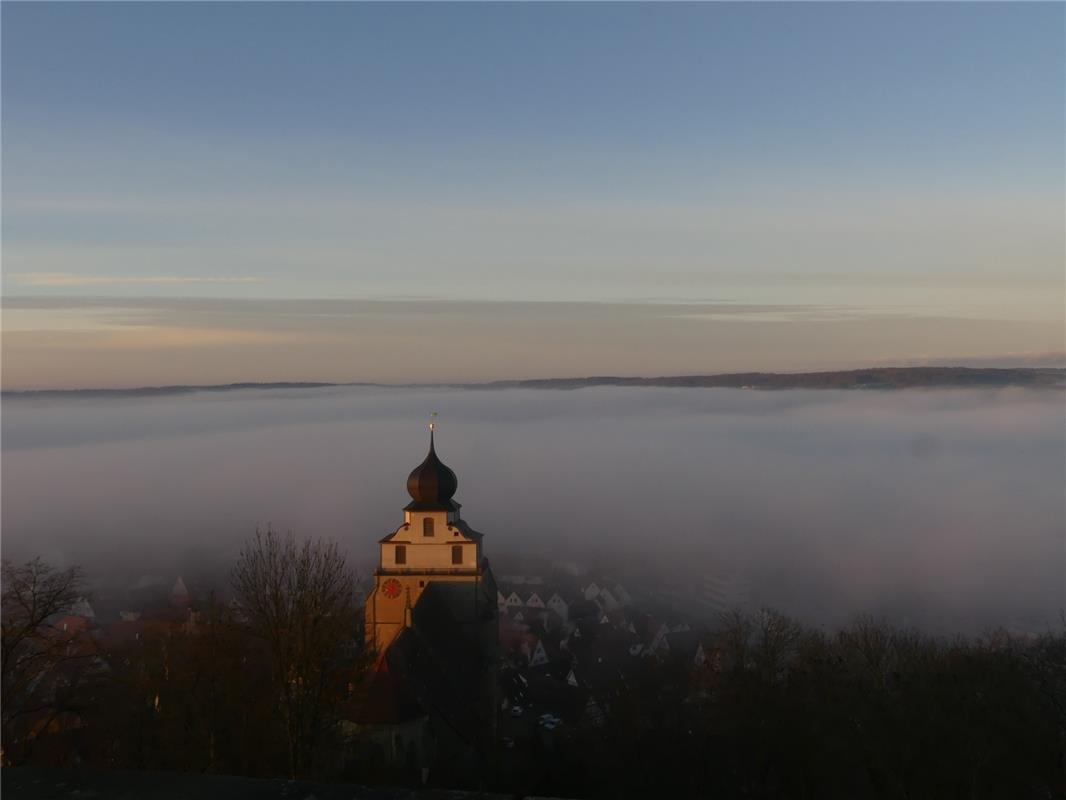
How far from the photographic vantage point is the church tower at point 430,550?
41.4 m

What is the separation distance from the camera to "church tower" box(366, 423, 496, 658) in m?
41.4

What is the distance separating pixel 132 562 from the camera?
281ft

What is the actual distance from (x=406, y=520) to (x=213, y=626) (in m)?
16.1

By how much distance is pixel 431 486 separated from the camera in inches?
1668

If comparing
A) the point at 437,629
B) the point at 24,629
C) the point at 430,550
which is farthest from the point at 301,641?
the point at 430,550

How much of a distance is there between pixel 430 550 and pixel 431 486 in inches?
109

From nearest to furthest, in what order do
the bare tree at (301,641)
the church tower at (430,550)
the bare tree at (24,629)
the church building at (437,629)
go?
the bare tree at (24,629), the bare tree at (301,641), the church building at (437,629), the church tower at (430,550)

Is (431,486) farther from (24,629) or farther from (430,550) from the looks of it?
(24,629)

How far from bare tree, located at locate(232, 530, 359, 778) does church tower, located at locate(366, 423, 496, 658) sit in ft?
52.6

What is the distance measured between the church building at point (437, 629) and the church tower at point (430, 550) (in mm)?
43

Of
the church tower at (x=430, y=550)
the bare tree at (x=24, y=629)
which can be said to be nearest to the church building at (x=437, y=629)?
the church tower at (x=430, y=550)

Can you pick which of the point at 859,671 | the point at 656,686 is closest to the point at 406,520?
the point at 656,686

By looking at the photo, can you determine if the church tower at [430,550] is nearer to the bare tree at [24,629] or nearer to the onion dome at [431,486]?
the onion dome at [431,486]

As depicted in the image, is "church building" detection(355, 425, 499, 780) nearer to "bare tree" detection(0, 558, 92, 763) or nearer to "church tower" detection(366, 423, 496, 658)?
"church tower" detection(366, 423, 496, 658)
